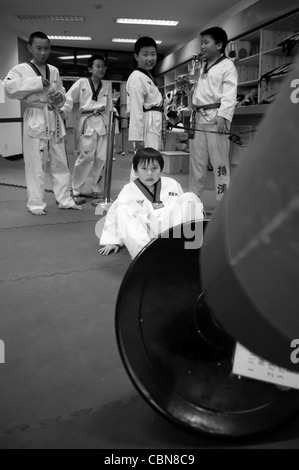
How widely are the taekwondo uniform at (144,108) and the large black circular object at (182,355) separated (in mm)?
3124

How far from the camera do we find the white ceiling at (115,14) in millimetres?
9461

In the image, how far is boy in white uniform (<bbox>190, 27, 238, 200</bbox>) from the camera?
396 centimetres

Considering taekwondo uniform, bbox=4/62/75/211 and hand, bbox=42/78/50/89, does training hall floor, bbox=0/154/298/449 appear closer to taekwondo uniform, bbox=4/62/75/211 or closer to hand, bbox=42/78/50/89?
taekwondo uniform, bbox=4/62/75/211

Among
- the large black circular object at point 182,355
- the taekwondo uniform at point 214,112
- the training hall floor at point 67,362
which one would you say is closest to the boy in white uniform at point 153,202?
the training hall floor at point 67,362

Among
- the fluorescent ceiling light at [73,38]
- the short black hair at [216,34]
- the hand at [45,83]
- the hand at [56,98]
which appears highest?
the fluorescent ceiling light at [73,38]

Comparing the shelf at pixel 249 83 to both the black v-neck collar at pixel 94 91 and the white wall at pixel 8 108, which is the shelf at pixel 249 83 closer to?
the black v-neck collar at pixel 94 91

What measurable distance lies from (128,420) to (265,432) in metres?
0.43

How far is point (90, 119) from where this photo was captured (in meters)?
5.26

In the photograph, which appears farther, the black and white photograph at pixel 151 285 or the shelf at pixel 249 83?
the shelf at pixel 249 83

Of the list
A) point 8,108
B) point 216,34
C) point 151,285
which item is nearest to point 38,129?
point 216,34

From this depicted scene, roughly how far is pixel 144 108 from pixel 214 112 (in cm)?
74

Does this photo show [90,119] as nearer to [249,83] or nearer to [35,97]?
[35,97]

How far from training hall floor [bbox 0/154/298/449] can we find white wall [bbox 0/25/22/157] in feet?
28.9
